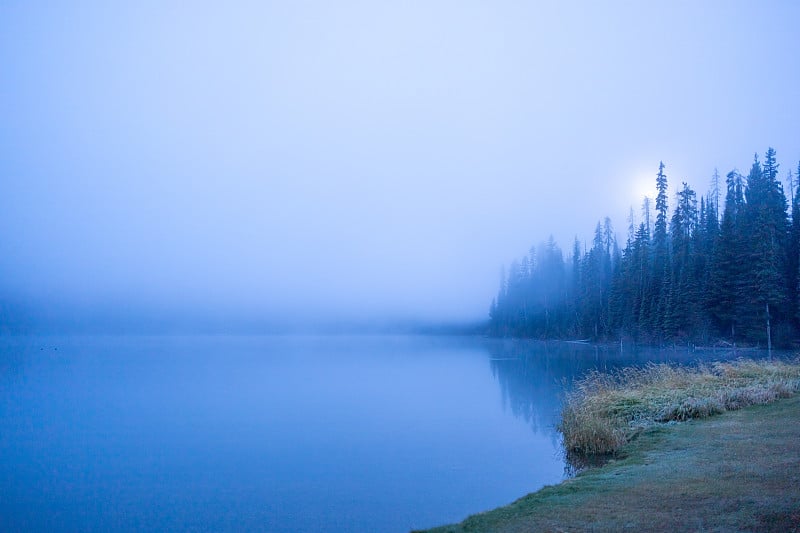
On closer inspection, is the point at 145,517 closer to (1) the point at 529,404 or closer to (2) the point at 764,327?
(1) the point at 529,404

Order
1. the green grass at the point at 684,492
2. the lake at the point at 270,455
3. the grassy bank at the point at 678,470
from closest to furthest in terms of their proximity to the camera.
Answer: the green grass at the point at 684,492 → the grassy bank at the point at 678,470 → the lake at the point at 270,455

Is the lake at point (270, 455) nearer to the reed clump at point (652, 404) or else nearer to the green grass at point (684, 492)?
the reed clump at point (652, 404)

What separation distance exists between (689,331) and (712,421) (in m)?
47.1

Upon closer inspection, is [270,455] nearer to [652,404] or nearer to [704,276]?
[652,404]

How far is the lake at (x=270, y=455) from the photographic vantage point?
468 inches

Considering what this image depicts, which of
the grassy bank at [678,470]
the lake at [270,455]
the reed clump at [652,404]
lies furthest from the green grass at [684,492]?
the lake at [270,455]

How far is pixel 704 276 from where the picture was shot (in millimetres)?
57344

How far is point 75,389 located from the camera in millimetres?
35000

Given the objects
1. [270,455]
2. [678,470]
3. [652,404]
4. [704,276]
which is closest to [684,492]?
[678,470]

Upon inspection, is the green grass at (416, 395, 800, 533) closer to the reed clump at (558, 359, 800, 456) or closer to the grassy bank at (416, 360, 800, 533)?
the grassy bank at (416, 360, 800, 533)

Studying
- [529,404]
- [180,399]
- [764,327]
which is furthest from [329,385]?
[764,327]

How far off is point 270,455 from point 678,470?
11985 mm

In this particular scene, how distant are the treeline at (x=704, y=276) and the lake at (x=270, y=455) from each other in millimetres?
26952

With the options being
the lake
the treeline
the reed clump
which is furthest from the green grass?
the treeline
